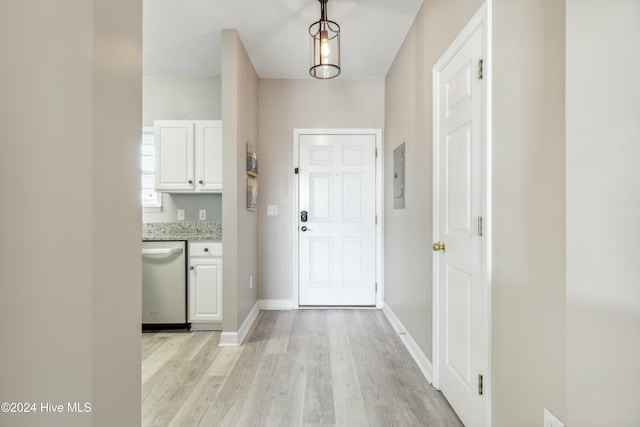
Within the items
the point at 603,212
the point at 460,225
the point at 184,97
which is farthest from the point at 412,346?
the point at 184,97

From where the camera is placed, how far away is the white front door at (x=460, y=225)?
1476 mm

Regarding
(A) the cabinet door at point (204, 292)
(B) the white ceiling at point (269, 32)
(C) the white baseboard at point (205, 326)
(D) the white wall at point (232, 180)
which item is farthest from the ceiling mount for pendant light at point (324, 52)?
(C) the white baseboard at point (205, 326)

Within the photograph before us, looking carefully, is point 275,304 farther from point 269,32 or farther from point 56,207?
point 56,207

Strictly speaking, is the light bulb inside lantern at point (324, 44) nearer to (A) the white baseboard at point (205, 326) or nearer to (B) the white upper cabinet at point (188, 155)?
(B) the white upper cabinet at point (188, 155)

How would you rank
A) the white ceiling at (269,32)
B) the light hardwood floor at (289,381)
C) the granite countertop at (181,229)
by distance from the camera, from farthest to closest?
the granite countertop at (181,229), the white ceiling at (269,32), the light hardwood floor at (289,381)

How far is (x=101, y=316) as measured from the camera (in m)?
0.77

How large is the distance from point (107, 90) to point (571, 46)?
1.17m

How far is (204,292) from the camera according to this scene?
3.00 metres

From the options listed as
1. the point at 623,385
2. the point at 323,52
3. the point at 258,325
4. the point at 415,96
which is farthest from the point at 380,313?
the point at 623,385

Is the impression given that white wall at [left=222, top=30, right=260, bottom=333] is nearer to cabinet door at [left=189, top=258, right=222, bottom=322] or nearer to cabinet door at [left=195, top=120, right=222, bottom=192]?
cabinet door at [left=189, top=258, right=222, bottom=322]

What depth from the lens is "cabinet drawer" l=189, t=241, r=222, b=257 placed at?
9.84 feet

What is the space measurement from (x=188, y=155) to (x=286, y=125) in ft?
3.83

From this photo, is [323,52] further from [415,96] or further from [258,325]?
[258,325]

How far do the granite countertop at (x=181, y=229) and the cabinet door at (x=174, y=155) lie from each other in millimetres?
496
